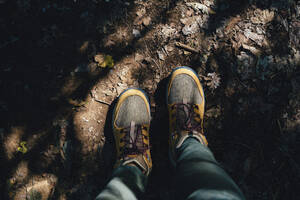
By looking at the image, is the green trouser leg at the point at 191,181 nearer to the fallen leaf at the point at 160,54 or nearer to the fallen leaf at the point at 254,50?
the fallen leaf at the point at 160,54

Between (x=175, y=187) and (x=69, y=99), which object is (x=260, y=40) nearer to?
(x=175, y=187)

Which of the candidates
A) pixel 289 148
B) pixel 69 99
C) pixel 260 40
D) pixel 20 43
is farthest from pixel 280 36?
pixel 20 43

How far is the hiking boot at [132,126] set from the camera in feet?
6.60

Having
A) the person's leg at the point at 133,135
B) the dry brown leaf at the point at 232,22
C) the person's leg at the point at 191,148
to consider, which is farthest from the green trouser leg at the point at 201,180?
the dry brown leaf at the point at 232,22

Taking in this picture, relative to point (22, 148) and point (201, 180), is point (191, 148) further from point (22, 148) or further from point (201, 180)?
point (22, 148)

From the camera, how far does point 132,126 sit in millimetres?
2129

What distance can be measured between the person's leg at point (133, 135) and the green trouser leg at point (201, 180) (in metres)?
0.48

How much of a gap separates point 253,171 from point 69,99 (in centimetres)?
218

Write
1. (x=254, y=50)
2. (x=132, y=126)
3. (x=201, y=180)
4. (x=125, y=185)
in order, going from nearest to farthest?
(x=201, y=180), (x=125, y=185), (x=254, y=50), (x=132, y=126)

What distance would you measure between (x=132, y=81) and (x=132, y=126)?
521 millimetres

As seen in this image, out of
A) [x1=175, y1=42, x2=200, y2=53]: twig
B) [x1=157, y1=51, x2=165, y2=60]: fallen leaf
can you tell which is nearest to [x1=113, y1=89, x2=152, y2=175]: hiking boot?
[x1=157, y1=51, x2=165, y2=60]: fallen leaf

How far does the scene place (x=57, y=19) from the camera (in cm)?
209

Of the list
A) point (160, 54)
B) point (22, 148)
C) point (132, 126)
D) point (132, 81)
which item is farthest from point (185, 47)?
point (22, 148)

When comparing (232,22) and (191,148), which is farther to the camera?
(232,22)
